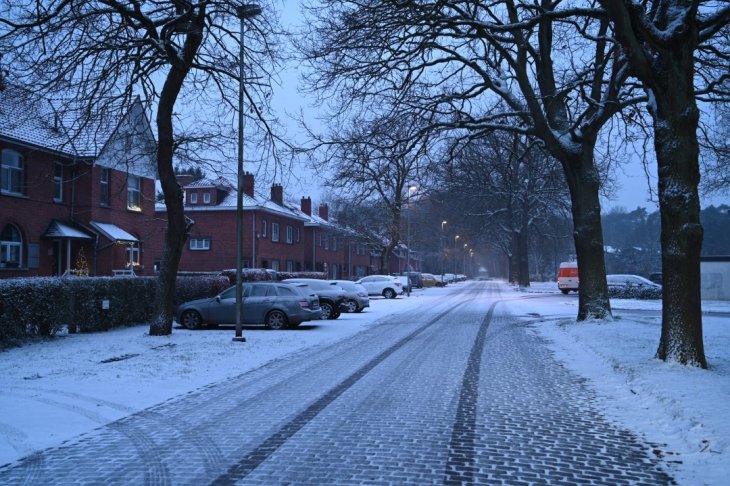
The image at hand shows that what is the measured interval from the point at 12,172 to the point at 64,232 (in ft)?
→ 10.0

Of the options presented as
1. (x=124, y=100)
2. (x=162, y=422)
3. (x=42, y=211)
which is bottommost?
Answer: (x=162, y=422)

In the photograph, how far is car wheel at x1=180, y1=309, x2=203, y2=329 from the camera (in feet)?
59.3

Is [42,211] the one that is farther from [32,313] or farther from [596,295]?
[596,295]

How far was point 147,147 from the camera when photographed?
17859 millimetres

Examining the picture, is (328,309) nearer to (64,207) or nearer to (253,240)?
(64,207)

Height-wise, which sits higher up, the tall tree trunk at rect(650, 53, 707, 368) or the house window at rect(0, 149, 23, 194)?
the house window at rect(0, 149, 23, 194)

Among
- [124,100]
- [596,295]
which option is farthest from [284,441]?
[596,295]

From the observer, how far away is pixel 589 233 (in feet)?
56.7

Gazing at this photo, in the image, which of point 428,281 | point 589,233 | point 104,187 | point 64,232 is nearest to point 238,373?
point 589,233

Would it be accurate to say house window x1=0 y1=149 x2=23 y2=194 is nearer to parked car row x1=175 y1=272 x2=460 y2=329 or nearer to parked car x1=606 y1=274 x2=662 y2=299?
parked car row x1=175 y1=272 x2=460 y2=329

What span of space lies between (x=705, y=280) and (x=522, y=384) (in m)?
28.9

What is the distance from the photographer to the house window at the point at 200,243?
44.6m

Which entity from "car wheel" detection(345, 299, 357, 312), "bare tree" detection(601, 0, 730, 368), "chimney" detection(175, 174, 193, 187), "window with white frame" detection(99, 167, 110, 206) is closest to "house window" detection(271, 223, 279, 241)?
"chimney" detection(175, 174, 193, 187)

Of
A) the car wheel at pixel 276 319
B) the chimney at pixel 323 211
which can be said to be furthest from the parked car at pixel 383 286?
the chimney at pixel 323 211
